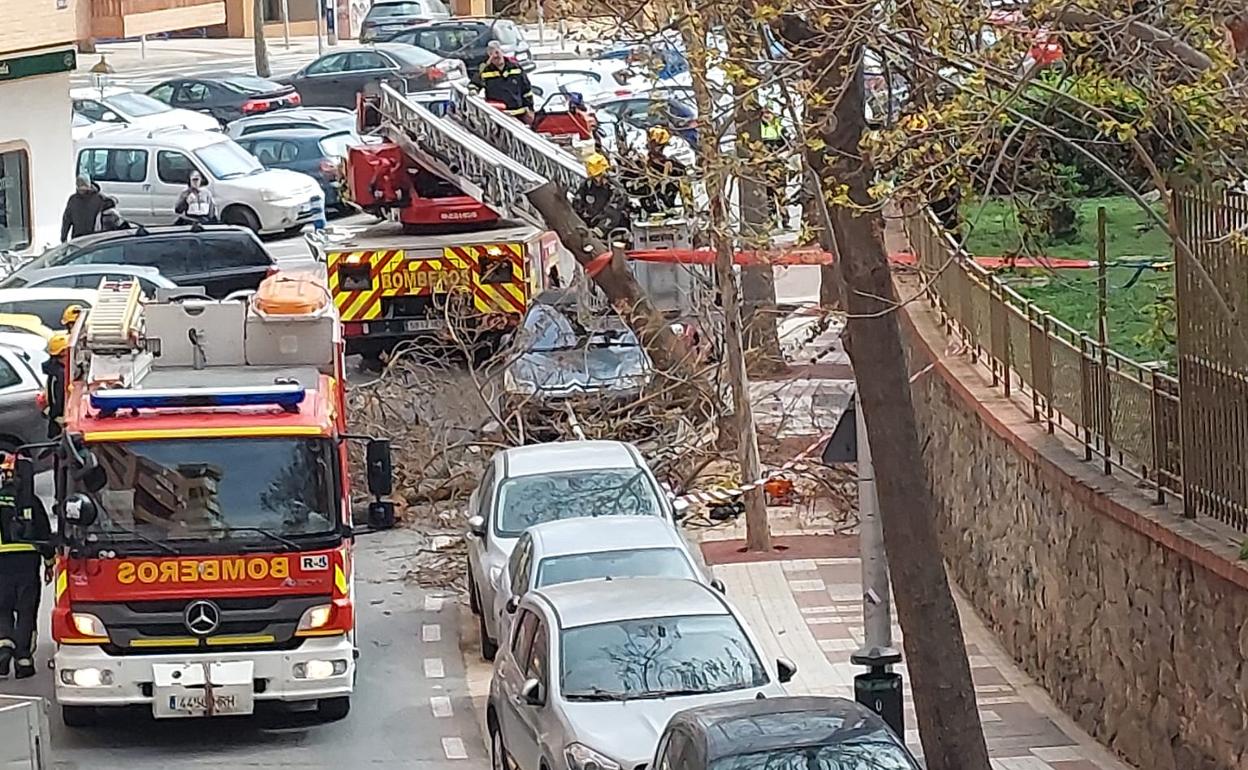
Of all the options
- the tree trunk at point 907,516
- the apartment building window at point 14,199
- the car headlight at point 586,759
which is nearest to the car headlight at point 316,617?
the car headlight at point 586,759

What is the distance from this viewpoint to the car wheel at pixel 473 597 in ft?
59.3

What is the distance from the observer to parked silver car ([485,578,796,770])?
12.2 meters

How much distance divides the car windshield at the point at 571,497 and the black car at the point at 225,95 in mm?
31769

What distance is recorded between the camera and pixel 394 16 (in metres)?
62.1

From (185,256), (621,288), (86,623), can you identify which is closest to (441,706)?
(86,623)

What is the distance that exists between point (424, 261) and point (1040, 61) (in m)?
16.2

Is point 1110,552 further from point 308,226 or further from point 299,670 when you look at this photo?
point 308,226

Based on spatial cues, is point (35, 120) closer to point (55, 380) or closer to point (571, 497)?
point (55, 380)

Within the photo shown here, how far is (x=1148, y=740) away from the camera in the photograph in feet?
44.5

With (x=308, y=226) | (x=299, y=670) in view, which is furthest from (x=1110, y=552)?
(x=308, y=226)

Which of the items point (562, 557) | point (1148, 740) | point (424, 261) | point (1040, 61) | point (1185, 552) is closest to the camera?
point (1040, 61)

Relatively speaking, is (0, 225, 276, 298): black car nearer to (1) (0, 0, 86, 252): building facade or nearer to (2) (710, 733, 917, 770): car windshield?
(1) (0, 0, 86, 252): building facade

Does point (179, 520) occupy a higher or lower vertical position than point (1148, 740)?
higher

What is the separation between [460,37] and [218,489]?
4160 centimetres
